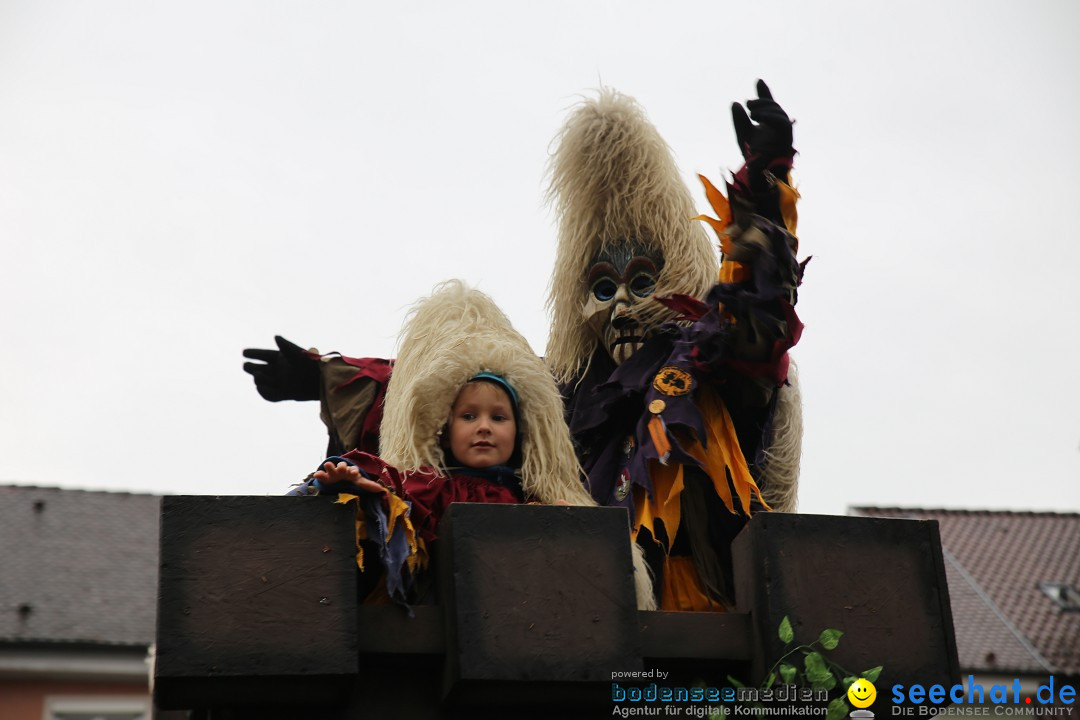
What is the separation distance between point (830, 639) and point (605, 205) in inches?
87.5

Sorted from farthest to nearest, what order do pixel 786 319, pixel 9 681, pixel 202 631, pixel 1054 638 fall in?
pixel 1054 638 → pixel 9 681 → pixel 786 319 → pixel 202 631

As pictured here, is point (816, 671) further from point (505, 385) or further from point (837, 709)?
point (505, 385)

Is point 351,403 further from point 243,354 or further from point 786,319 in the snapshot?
point 786,319

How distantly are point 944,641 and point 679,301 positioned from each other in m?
1.61

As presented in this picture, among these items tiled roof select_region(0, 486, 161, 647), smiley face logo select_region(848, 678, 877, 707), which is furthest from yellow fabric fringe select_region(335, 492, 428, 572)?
tiled roof select_region(0, 486, 161, 647)

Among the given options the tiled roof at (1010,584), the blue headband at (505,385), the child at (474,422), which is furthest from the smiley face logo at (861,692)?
the tiled roof at (1010,584)

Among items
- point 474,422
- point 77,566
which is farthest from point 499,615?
point 77,566

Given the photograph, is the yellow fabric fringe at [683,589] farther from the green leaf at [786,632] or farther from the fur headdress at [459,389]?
the green leaf at [786,632]

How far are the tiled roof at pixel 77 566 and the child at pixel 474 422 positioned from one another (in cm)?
1204

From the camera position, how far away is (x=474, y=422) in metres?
5.04

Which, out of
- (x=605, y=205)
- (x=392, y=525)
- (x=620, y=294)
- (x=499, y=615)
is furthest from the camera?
(x=605, y=205)

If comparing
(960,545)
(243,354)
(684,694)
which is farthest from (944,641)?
(960,545)

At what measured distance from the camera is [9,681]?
1644 cm

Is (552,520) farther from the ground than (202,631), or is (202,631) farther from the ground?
(552,520)
